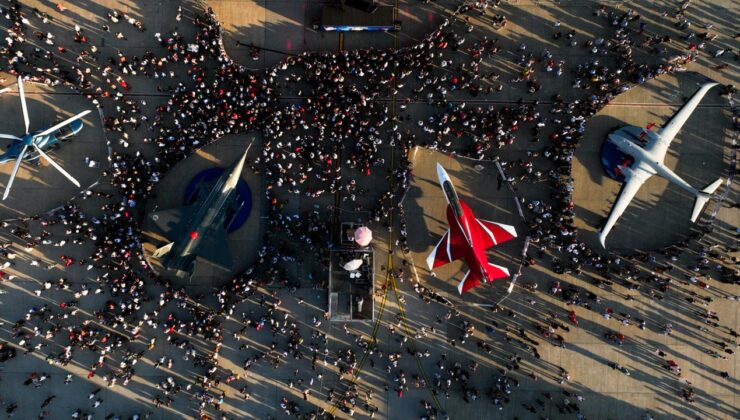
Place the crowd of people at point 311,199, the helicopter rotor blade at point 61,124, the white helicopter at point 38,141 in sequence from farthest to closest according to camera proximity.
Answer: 1. the crowd of people at point 311,199
2. the helicopter rotor blade at point 61,124
3. the white helicopter at point 38,141

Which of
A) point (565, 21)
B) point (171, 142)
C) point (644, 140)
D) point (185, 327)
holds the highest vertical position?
point (565, 21)

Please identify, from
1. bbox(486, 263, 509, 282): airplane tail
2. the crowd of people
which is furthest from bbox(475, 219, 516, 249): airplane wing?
the crowd of people

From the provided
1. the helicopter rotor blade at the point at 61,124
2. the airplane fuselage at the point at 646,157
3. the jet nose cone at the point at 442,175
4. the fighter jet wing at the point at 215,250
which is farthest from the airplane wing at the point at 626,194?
the helicopter rotor blade at the point at 61,124

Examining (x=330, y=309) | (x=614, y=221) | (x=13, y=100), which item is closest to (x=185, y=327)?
(x=330, y=309)

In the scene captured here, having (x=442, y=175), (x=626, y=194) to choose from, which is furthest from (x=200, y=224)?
(x=626, y=194)

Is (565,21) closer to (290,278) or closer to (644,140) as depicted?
(644,140)

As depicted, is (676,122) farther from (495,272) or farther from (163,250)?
(163,250)

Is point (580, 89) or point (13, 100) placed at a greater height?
point (580, 89)

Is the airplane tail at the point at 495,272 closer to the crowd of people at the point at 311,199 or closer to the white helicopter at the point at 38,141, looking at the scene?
the crowd of people at the point at 311,199
